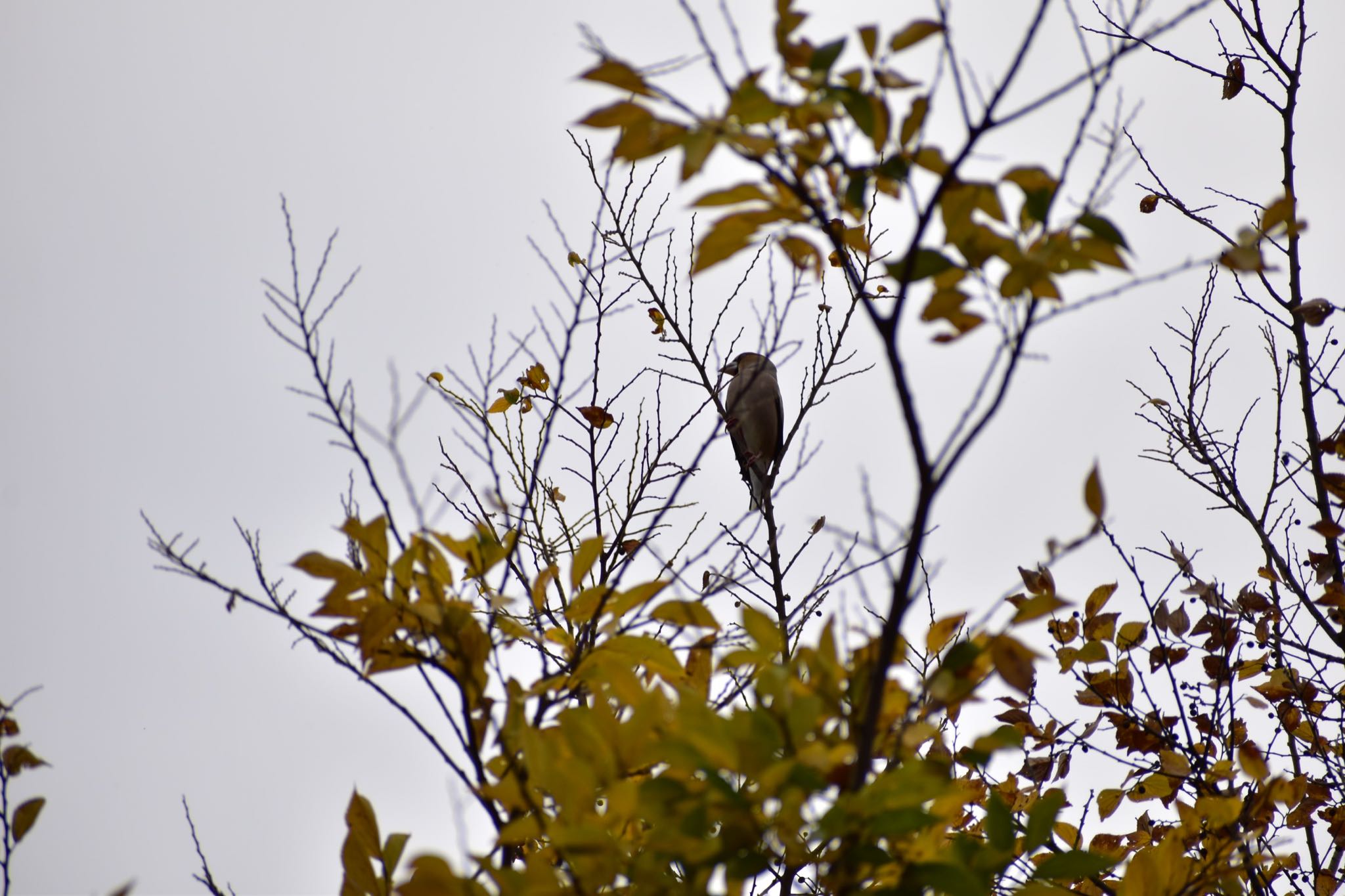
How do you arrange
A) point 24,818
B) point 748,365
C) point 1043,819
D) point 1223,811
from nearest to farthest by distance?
point 1043,819
point 1223,811
point 24,818
point 748,365

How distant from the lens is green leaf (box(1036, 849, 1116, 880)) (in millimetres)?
1367

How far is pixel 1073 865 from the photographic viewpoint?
138 centimetres

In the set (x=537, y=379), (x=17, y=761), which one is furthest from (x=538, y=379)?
(x=17, y=761)

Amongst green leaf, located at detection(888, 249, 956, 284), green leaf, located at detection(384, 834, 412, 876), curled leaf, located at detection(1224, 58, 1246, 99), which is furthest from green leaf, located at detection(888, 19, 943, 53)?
curled leaf, located at detection(1224, 58, 1246, 99)

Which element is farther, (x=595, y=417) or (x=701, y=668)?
(x=595, y=417)

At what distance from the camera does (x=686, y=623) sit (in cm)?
146

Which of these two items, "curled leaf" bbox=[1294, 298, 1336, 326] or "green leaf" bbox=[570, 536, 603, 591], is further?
"curled leaf" bbox=[1294, 298, 1336, 326]

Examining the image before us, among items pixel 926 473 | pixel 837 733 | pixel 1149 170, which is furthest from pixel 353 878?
pixel 1149 170

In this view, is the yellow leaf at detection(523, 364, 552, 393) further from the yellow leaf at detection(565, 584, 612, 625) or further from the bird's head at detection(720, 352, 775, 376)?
the yellow leaf at detection(565, 584, 612, 625)

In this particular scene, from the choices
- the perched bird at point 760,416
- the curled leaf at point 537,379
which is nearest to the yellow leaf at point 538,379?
the curled leaf at point 537,379

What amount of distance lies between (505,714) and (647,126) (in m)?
0.79

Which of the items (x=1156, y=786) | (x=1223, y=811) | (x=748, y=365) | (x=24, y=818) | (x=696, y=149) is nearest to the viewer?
(x=696, y=149)

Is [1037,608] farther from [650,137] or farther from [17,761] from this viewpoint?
[17,761]

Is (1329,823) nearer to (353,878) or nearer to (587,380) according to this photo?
(587,380)
